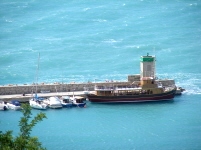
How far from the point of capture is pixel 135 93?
69250 millimetres

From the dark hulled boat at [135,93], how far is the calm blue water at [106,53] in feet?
3.08

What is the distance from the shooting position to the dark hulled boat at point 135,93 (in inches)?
2708

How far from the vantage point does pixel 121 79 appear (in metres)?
74.5

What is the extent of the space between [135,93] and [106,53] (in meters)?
15.5

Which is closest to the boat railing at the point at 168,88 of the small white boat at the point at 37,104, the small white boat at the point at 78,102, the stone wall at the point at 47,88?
the stone wall at the point at 47,88

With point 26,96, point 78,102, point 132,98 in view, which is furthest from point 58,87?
point 132,98

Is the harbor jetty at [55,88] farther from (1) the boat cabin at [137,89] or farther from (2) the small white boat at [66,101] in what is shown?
(2) the small white boat at [66,101]

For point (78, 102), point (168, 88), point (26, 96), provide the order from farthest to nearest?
point (168, 88), point (26, 96), point (78, 102)

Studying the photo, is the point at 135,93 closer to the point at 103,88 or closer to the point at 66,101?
the point at 103,88

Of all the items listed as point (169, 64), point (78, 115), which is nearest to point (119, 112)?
point (78, 115)

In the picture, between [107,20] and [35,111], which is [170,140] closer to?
[35,111]

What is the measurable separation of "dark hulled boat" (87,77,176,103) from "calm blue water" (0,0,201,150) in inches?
37.0

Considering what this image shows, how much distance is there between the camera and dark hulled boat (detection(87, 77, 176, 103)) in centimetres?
6879

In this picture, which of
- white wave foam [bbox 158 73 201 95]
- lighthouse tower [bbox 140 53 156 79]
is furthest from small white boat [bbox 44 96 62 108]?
white wave foam [bbox 158 73 201 95]
